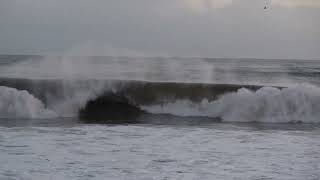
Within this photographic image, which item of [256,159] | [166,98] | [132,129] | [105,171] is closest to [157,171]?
[105,171]

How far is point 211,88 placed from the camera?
19.8 metres

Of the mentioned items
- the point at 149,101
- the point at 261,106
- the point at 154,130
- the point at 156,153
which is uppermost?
the point at 149,101

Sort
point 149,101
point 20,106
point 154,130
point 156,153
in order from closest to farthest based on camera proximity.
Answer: point 156,153 → point 154,130 → point 20,106 → point 149,101

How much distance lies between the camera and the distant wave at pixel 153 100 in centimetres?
1697

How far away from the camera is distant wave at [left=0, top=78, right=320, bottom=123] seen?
16969mm

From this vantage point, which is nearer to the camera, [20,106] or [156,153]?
[156,153]

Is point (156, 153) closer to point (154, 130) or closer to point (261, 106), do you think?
point (154, 130)

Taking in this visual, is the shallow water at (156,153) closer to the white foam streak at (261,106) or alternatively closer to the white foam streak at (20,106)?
the white foam streak at (261,106)

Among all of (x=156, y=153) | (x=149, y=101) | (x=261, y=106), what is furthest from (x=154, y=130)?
(x=149, y=101)

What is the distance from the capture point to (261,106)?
1742 centimetres

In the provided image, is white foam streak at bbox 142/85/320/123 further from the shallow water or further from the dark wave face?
the shallow water

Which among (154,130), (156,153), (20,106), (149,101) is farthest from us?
(149,101)

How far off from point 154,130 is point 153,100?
6.46m

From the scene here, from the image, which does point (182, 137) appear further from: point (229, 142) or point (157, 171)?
point (157, 171)
